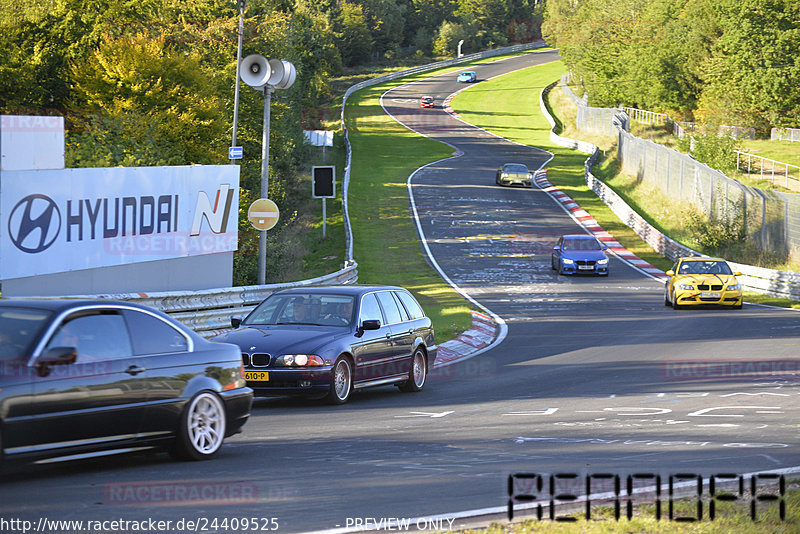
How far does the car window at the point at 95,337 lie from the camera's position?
795 centimetres

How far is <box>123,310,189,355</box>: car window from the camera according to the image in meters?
8.63

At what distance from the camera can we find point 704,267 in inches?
1176

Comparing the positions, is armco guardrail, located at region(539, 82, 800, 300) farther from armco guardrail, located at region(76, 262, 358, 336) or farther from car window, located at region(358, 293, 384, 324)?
car window, located at region(358, 293, 384, 324)

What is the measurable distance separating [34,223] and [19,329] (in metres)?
9.68

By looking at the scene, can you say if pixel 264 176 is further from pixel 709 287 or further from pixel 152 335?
pixel 152 335

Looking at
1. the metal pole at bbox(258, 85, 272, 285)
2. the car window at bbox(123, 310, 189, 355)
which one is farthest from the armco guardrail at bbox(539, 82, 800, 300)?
the car window at bbox(123, 310, 189, 355)

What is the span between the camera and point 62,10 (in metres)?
52.6

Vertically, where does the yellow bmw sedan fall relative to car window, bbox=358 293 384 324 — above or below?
below

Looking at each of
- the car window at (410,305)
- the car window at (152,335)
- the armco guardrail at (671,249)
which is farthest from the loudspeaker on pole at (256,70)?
the armco guardrail at (671,249)

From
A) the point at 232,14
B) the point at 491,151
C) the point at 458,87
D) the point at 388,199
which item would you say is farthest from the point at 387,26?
the point at 388,199

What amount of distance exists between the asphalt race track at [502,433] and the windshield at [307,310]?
1191mm

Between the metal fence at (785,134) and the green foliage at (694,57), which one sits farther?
the metal fence at (785,134)

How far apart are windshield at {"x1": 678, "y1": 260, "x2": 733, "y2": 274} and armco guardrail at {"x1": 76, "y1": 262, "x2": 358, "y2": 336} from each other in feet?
43.5

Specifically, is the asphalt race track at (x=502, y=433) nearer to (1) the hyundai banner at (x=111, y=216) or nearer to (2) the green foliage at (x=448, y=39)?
(1) the hyundai banner at (x=111, y=216)
